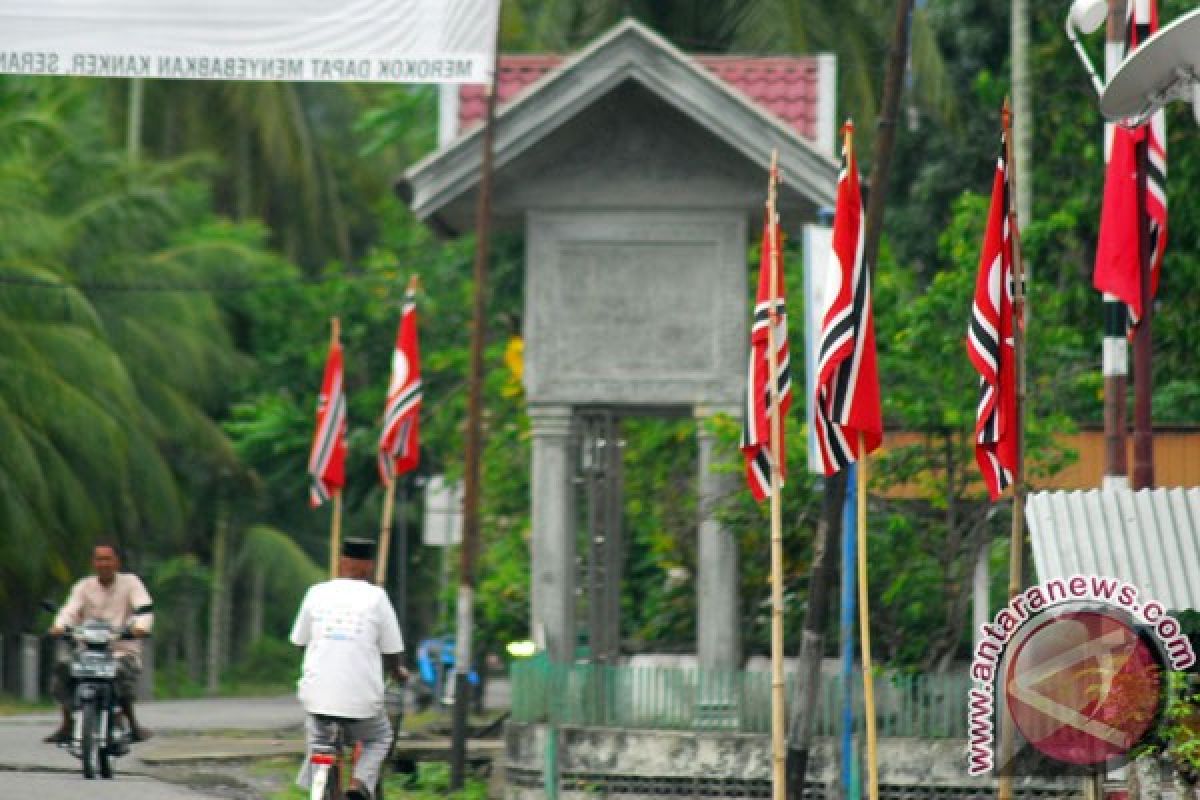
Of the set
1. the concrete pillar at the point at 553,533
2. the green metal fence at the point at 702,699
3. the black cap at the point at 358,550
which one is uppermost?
the concrete pillar at the point at 553,533

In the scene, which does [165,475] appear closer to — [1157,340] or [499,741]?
[499,741]

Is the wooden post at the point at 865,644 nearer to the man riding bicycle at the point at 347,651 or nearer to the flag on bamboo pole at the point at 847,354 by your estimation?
the flag on bamboo pole at the point at 847,354

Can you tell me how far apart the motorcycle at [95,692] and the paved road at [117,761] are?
0.70 feet

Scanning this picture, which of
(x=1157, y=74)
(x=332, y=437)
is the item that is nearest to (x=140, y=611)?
(x=332, y=437)

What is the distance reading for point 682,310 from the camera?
2150 centimetres

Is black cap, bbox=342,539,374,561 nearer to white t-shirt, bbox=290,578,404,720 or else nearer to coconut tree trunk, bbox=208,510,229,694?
white t-shirt, bbox=290,578,404,720

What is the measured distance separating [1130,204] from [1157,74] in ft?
11.3

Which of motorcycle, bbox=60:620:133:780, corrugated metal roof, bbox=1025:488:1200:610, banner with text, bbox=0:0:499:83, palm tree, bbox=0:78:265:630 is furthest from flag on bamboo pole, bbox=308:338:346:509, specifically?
palm tree, bbox=0:78:265:630

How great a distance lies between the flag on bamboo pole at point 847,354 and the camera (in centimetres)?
1523

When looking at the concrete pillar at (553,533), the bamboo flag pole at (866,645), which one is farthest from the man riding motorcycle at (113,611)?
the bamboo flag pole at (866,645)

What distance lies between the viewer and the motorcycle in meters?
18.7

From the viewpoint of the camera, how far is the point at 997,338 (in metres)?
15.1

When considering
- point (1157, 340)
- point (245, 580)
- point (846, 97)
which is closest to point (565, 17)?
point (846, 97)

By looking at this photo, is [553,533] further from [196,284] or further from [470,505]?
[196,284]
